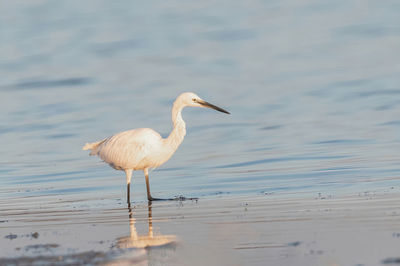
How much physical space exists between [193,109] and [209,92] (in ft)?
4.49

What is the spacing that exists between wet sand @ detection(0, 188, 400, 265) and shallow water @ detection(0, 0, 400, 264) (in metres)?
0.09

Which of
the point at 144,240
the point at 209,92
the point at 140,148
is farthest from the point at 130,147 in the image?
the point at 209,92

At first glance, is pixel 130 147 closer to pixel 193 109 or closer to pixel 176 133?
pixel 176 133

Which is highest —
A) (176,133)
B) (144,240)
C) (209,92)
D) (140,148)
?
(209,92)

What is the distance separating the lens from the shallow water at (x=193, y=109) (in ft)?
40.5


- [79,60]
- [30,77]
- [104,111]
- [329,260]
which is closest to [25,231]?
[329,260]

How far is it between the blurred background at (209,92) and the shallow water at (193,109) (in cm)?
6

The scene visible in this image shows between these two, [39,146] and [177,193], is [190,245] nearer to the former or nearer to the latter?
[177,193]

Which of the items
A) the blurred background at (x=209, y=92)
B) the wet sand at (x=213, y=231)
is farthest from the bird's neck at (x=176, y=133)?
the wet sand at (x=213, y=231)

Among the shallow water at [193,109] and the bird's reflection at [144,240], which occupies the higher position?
the shallow water at [193,109]

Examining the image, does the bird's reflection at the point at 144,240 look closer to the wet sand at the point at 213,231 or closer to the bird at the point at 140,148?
the wet sand at the point at 213,231

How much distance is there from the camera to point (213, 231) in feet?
28.4

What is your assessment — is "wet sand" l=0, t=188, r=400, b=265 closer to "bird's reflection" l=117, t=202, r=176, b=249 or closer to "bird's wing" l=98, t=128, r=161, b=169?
"bird's reflection" l=117, t=202, r=176, b=249

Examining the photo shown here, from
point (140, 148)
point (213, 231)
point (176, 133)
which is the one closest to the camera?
point (213, 231)
